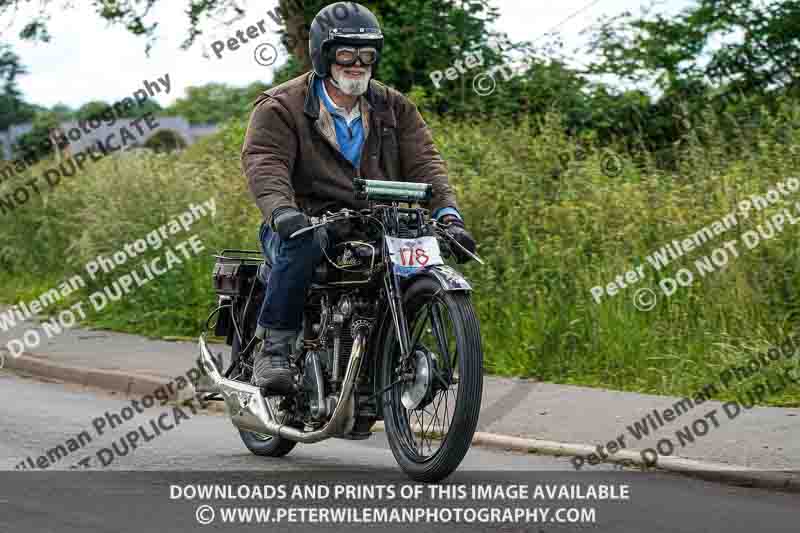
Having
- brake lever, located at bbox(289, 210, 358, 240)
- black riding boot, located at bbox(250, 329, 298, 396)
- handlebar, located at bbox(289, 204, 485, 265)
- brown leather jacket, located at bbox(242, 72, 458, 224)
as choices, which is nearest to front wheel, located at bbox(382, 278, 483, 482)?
handlebar, located at bbox(289, 204, 485, 265)

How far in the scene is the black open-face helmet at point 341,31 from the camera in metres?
6.92

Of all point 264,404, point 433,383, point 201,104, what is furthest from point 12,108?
point 201,104

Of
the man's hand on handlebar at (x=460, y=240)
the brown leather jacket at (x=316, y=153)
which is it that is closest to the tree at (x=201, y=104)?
the brown leather jacket at (x=316, y=153)

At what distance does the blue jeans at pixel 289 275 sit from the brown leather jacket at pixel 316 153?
20 cm

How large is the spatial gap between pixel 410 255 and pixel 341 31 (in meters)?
1.27

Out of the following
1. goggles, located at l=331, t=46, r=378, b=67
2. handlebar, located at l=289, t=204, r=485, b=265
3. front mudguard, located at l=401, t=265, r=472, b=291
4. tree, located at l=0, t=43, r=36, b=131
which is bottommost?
tree, located at l=0, t=43, r=36, b=131

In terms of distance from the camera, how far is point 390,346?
6719mm

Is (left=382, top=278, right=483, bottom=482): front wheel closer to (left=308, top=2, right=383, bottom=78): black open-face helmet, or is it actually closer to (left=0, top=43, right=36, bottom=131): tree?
(left=308, top=2, right=383, bottom=78): black open-face helmet

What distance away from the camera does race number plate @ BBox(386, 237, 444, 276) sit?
652cm

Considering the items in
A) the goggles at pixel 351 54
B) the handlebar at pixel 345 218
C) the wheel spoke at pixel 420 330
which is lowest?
the wheel spoke at pixel 420 330

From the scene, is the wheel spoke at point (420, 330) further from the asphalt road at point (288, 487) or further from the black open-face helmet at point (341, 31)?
the black open-face helmet at point (341, 31)

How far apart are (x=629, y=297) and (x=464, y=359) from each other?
5.29m

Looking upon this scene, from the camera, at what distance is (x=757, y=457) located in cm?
A: 750

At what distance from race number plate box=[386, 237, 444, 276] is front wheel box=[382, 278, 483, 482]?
9cm
